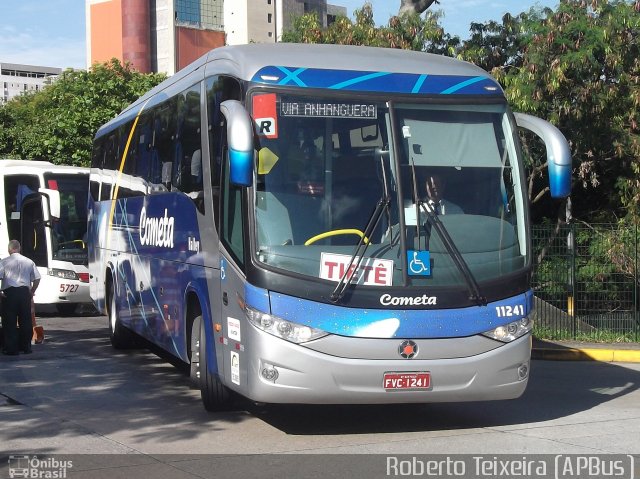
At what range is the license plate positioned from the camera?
8.56m

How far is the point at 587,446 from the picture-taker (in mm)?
8547

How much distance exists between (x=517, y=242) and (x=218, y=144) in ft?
9.69

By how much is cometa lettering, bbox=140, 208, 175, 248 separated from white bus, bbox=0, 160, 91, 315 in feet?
31.1

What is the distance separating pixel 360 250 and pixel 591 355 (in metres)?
7.81

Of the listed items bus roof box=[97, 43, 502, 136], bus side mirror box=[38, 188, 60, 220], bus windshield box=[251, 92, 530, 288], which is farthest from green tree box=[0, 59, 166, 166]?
bus windshield box=[251, 92, 530, 288]

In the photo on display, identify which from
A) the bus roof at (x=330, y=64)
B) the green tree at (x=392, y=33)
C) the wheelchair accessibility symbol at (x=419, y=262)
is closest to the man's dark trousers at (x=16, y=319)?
the bus roof at (x=330, y=64)

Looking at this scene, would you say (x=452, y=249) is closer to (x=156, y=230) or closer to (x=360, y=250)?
(x=360, y=250)

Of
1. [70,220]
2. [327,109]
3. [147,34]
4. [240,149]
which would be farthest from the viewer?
[147,34]

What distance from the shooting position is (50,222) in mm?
22328

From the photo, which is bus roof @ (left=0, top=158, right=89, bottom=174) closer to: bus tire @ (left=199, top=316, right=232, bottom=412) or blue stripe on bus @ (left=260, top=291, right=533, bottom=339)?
bus tire @ (left=199, top=316, right=232, bottom=412)

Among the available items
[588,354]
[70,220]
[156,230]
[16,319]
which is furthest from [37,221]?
[588,354]

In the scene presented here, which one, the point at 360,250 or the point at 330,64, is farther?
the point at 330,64

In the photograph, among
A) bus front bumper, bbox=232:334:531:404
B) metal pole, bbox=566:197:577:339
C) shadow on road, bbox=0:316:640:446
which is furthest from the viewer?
metal pole, bbox=566:197:577:339

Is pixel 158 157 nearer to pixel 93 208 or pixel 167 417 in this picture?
pixel 167 417
